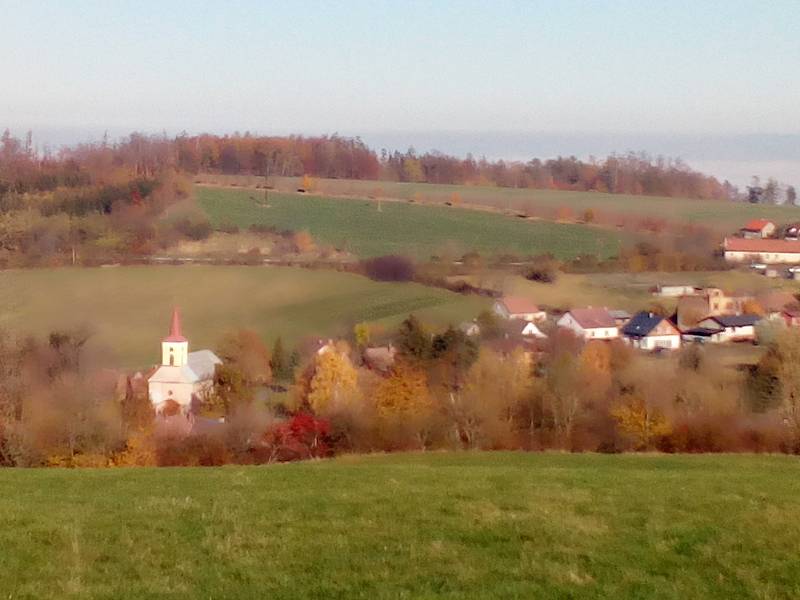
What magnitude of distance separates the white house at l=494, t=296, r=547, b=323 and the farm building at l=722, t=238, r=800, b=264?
1230cm

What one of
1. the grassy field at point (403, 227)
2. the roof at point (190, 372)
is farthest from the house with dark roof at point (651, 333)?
the roof at point (190, 372)

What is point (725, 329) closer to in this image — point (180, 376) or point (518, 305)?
point (518, 305)

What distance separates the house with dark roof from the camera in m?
44.3

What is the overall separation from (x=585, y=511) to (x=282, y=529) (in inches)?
106

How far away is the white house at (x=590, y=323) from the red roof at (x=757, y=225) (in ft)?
50.7

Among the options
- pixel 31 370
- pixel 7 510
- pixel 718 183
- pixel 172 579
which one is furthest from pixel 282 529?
pixel 718 183

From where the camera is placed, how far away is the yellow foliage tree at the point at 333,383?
36.2 m

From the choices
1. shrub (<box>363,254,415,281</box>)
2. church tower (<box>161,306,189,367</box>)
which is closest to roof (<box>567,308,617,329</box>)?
shrub (<box>363,254,415,281</box>)

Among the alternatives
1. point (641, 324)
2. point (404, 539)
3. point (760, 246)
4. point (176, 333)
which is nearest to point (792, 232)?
point (760, 246)

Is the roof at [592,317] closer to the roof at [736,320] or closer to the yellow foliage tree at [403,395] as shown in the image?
the roof at [736,320]

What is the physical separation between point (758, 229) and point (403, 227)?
19.9 metres

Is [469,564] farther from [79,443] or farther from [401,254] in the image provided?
[401,254]

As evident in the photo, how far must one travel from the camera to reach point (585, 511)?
9062 millimetres

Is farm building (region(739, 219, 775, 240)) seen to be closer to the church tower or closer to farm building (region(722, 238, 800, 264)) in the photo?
farm building (region(722, 238, 800, 264))
